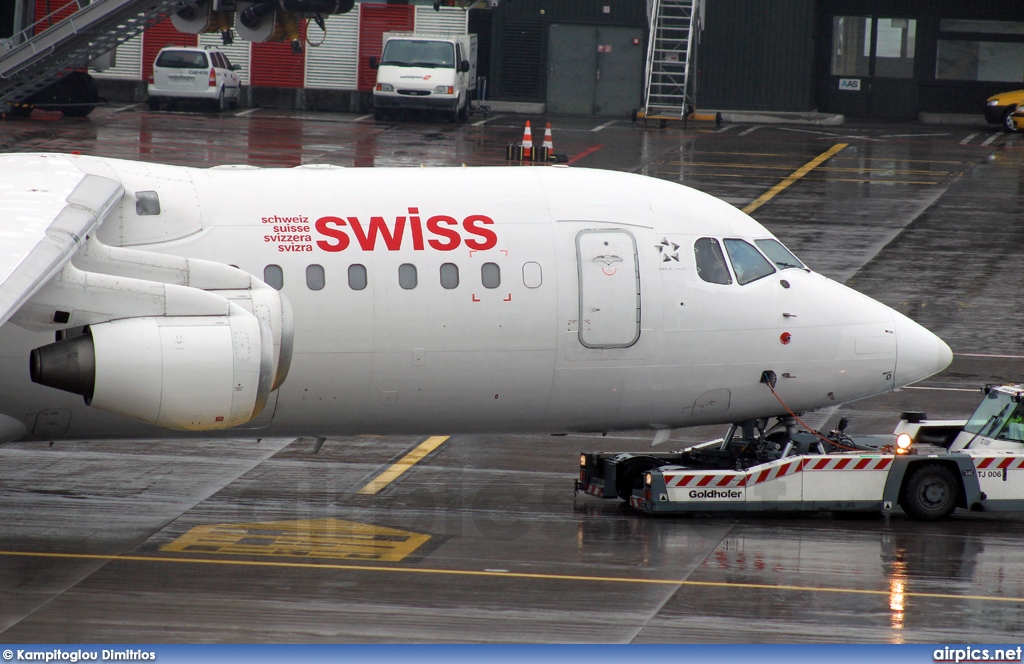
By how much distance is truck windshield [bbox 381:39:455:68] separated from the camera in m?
57.8

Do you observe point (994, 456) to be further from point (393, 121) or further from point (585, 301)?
point (393, 121)

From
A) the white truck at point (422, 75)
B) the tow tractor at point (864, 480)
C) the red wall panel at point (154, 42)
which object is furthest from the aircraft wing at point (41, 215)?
the red wall panel at point (154, 42)

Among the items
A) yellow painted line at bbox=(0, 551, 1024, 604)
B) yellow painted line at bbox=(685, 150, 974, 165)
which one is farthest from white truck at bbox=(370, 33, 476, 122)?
yellow painted line at bbox=(0, 551, 1024, 604)

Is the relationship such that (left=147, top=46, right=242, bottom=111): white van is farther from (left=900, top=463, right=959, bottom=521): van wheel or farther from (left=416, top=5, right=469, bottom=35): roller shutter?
(left=900, top=463, right=959, bottom=521): van wheel

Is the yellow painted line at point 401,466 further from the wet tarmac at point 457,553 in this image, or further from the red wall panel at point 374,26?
the red wall panel at point 374,26

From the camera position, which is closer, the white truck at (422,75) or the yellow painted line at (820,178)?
the yellow painted line at (820,178)

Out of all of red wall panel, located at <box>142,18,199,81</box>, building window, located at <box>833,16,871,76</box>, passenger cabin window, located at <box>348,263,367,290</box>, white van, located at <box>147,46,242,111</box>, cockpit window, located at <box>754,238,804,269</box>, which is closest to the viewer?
passenger cabin window, located at <box>348,263,367,290</box>

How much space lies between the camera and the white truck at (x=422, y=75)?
188 ft

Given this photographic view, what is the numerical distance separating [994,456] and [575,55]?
46.6 metres

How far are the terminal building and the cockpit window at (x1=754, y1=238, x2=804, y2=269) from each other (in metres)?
42.4

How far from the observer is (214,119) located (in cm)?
5816

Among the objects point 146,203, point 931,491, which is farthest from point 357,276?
point 931,491

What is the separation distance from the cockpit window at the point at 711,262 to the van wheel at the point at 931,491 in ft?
11.3

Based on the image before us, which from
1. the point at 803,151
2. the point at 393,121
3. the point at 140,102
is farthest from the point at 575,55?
the point at 140,102
